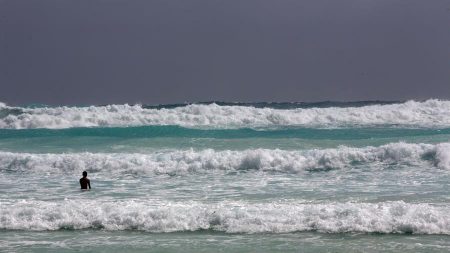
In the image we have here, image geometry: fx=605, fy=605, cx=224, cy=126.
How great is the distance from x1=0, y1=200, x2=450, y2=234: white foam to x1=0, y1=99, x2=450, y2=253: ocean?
2cm

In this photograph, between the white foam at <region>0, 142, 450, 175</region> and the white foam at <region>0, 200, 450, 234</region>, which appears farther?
the white foam at <region>0, 142, 450, 175</region>

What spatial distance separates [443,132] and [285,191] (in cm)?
1691

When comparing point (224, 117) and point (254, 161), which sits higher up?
point (224, 117)

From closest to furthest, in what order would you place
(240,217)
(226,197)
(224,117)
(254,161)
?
(240,217)
(226,197)
(254,161)
(224,117)

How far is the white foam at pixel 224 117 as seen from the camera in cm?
3588

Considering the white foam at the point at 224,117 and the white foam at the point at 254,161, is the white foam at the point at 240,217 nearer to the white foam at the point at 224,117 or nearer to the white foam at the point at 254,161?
A: the white foam at the point at 254,161

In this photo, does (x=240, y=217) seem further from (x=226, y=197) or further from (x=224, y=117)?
(x=224, y=117)

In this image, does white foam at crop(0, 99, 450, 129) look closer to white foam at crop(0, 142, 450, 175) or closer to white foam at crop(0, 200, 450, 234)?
white foam at crop(0, 142, 450, 175)

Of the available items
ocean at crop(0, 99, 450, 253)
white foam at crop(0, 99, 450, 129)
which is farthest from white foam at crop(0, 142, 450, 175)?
white foam at crop(0, 99, 450, 129)

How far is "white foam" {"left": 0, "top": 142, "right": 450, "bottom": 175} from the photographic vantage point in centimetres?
1798

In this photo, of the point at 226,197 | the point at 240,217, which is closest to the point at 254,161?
the point at 226,197

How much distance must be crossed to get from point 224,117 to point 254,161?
18.3m

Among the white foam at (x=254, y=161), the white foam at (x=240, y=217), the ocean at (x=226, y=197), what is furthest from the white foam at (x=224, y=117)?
the white foam at (x=240, y=217)

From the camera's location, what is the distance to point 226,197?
13578 millimetres
